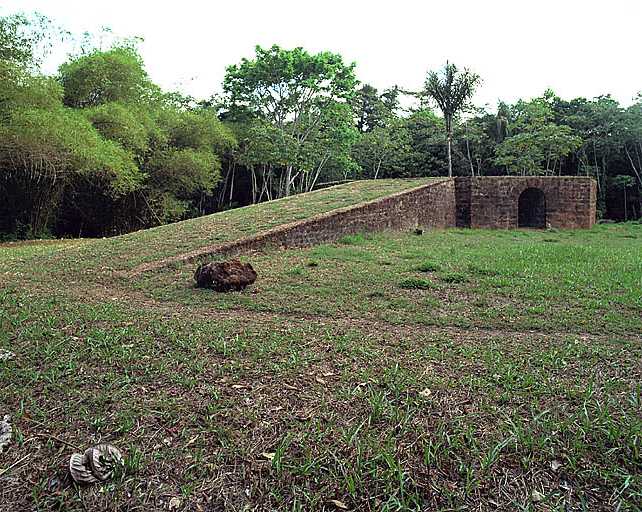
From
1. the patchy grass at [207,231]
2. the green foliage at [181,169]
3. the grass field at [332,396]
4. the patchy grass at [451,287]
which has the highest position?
the green foliage at [181,169]

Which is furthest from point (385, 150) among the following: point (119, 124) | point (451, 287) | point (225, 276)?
point (225, 276)

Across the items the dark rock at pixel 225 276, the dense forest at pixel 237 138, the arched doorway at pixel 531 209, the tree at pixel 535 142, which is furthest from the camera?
the tree at pixel 535 142

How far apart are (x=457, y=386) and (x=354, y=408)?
0.53 metres

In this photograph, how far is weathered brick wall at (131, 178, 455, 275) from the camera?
21.6 feet

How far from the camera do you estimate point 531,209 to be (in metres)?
13.8

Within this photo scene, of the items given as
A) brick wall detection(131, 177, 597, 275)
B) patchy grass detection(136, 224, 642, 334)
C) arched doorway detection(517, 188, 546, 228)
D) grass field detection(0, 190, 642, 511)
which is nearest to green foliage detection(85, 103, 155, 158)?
brick wall detection(131, 177, 597, 275)

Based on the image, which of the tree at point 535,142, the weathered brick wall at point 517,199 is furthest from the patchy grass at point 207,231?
the tree at point 535,142

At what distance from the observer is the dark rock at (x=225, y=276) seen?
4480mm

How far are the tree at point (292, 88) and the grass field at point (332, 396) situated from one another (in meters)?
11.7

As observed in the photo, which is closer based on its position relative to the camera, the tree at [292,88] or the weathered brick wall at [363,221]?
the weathered brick wall at [363,221]

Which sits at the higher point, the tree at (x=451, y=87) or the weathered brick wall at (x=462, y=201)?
the tree at (x=451, y=87)

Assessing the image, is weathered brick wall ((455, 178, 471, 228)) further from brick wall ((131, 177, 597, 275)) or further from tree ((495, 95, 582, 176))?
tree ((495, 95, 582, 176))

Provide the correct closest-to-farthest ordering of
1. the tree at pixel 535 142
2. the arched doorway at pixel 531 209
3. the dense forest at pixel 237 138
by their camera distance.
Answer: the dense forest at pixel 237 138
the arched doorway at pixel 531 209
the tree at pixel 535 142

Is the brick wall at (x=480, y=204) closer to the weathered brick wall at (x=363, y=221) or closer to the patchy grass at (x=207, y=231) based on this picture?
the weathered brick wall at (x=363, y=221)
